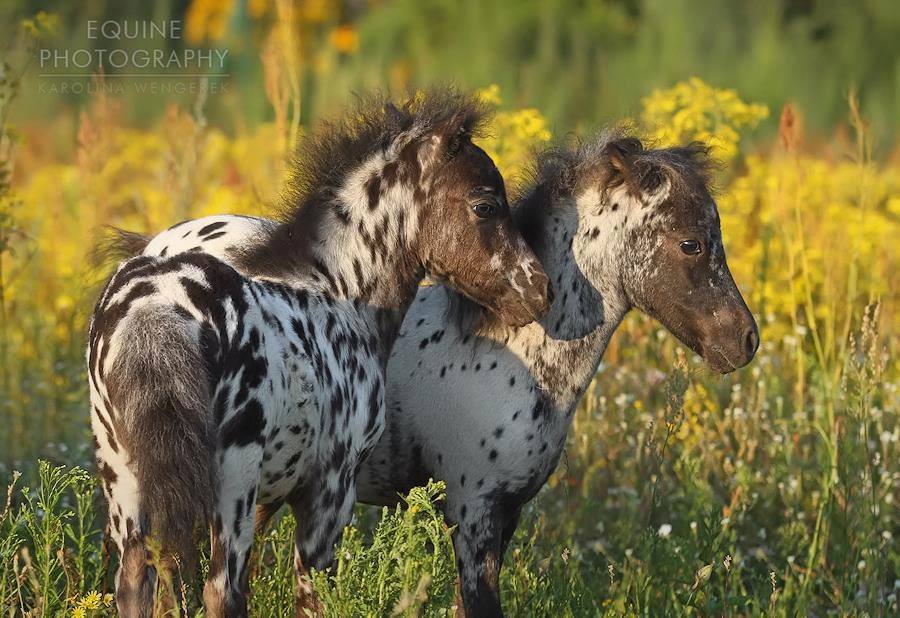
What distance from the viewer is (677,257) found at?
14.6 ft

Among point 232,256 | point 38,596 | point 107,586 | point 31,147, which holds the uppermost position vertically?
point 232,256

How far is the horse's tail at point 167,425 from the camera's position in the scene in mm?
3055

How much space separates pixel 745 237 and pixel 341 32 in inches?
345

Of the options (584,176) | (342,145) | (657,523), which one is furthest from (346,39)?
(342,145)

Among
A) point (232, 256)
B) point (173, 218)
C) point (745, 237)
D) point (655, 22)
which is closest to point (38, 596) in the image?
point (232, 256)

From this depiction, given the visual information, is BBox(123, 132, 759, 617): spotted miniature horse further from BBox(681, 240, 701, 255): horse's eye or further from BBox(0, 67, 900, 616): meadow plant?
BBox(0, 67, 900, 616): meadow plant

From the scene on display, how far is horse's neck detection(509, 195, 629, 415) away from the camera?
4484 mm

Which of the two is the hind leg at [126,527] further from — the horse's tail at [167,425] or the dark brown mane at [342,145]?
the dark brown mane at [342,145]

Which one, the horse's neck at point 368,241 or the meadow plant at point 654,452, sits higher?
the horse's neck at point 368,241

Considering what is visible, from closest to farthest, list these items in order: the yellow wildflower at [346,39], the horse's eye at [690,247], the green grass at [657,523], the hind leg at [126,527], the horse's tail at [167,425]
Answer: the horse's tail at [167,425] < the hind leg at [126,527] < the green grass at [657,523] < the horse's eye at [690,247] < the yellow wildflower at [346,39]

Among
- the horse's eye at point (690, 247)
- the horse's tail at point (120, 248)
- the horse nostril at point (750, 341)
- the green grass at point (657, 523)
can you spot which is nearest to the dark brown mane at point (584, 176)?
the horse's eye at point (690, 247)

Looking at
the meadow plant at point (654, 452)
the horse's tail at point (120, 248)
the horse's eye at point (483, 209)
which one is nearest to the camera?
the meadow plant at point (654, 452)

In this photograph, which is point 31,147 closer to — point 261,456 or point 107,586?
point 107,586

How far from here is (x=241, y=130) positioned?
28.1 feet
